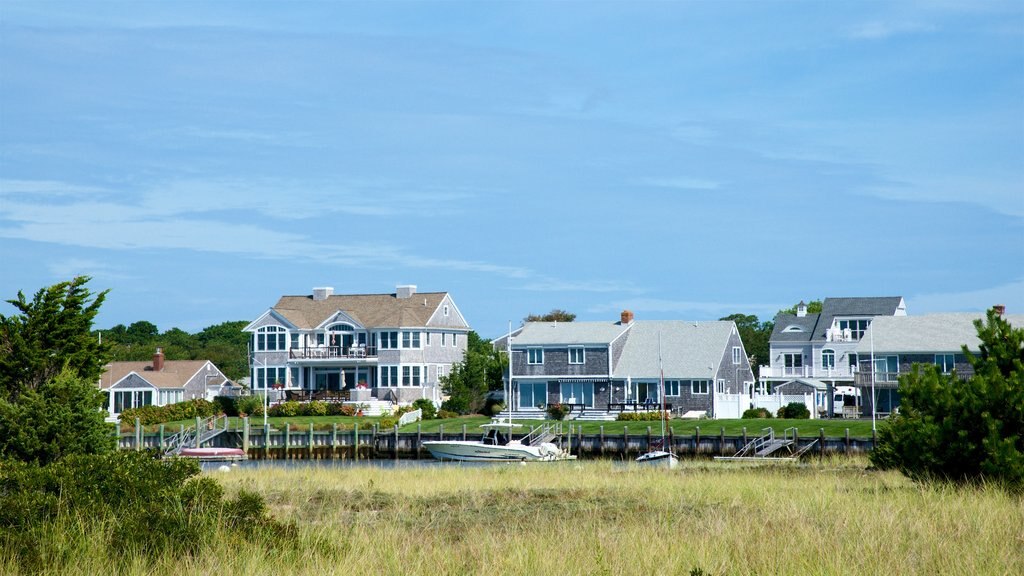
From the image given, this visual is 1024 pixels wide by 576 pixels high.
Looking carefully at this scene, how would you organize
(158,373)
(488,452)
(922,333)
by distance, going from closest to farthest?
1. (488,452)
2. (922,333)
3. (158,373)

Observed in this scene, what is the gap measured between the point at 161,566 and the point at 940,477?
49.0ft

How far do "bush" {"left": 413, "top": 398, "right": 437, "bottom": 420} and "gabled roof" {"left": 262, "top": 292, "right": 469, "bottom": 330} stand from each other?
22.0ft

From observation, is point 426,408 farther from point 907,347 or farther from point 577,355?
point 907,347

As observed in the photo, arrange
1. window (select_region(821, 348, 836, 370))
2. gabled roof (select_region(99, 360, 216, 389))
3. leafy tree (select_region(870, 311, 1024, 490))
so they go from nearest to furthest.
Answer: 1. leafy tree (select_region(870, 311, 1024, 490))
2. window (select_region(821, 348, 836, 370))
3. gabled roof (select_region(99, 360, 216, 389))

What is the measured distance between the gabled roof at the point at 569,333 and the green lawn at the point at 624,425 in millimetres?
7755

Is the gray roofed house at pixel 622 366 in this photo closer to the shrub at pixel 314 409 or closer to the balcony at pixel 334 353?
the balcony at pixel 334 353

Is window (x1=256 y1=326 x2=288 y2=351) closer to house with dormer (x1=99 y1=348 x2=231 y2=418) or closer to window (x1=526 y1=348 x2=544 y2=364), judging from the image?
house with dormer (x1=99 y1=348 x2=231 y2=418)

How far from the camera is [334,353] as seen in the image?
8056cm

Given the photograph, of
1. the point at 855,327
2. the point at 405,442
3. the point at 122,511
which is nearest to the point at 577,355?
the point at 405,442

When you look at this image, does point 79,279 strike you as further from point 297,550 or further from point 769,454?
point 769,454

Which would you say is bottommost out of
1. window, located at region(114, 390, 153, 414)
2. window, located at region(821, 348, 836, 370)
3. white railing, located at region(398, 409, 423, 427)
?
white railing, located at region(398, 409, 423, 427)

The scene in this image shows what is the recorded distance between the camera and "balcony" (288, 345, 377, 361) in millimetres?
79981

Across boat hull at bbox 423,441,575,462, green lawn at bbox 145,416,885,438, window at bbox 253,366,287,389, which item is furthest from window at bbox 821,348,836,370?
window at bbox 253,366,287,389

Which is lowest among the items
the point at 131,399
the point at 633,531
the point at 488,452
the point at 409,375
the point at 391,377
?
the point at 488,452
